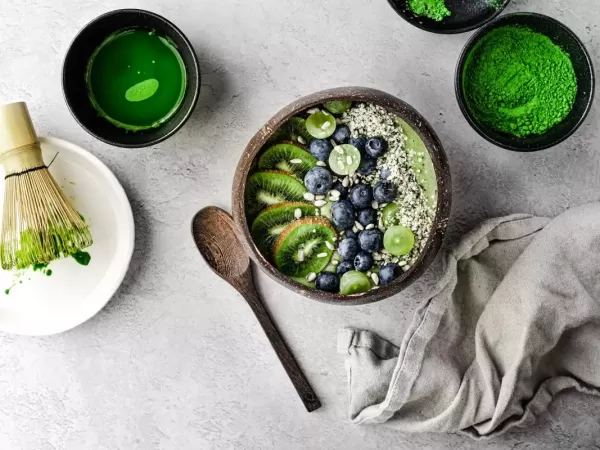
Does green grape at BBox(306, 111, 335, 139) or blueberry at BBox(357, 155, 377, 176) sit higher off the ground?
green grape at BBox(306, 111, 335, 139)

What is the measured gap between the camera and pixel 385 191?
1233mm

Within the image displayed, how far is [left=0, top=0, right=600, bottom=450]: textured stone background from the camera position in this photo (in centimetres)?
139

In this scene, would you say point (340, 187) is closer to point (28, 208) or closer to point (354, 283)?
point (354, 283)

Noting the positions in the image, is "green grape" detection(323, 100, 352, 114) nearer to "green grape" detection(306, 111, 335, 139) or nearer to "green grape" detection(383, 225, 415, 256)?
"green grape" detection(306, 111, 335, 139)

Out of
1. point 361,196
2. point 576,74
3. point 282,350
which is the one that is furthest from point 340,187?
point 576,74

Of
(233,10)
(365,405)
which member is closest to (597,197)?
(365,405)

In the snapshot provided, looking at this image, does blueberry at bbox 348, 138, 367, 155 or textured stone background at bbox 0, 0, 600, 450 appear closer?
blueberry at bbox 348, 138, 367, 155

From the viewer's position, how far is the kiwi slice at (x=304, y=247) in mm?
1260

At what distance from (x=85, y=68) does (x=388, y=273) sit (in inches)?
30.6

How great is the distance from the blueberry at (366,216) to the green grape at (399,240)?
4cm

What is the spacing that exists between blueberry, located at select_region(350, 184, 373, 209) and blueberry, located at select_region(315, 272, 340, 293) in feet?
0.50

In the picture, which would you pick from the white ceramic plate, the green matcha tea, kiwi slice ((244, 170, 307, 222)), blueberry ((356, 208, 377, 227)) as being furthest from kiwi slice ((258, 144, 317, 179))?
the white ceramic plate

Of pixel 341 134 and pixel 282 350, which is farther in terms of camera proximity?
pixel 282 350

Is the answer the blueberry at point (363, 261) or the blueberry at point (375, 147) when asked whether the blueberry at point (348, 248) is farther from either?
the blueberry at point (375, 147)
